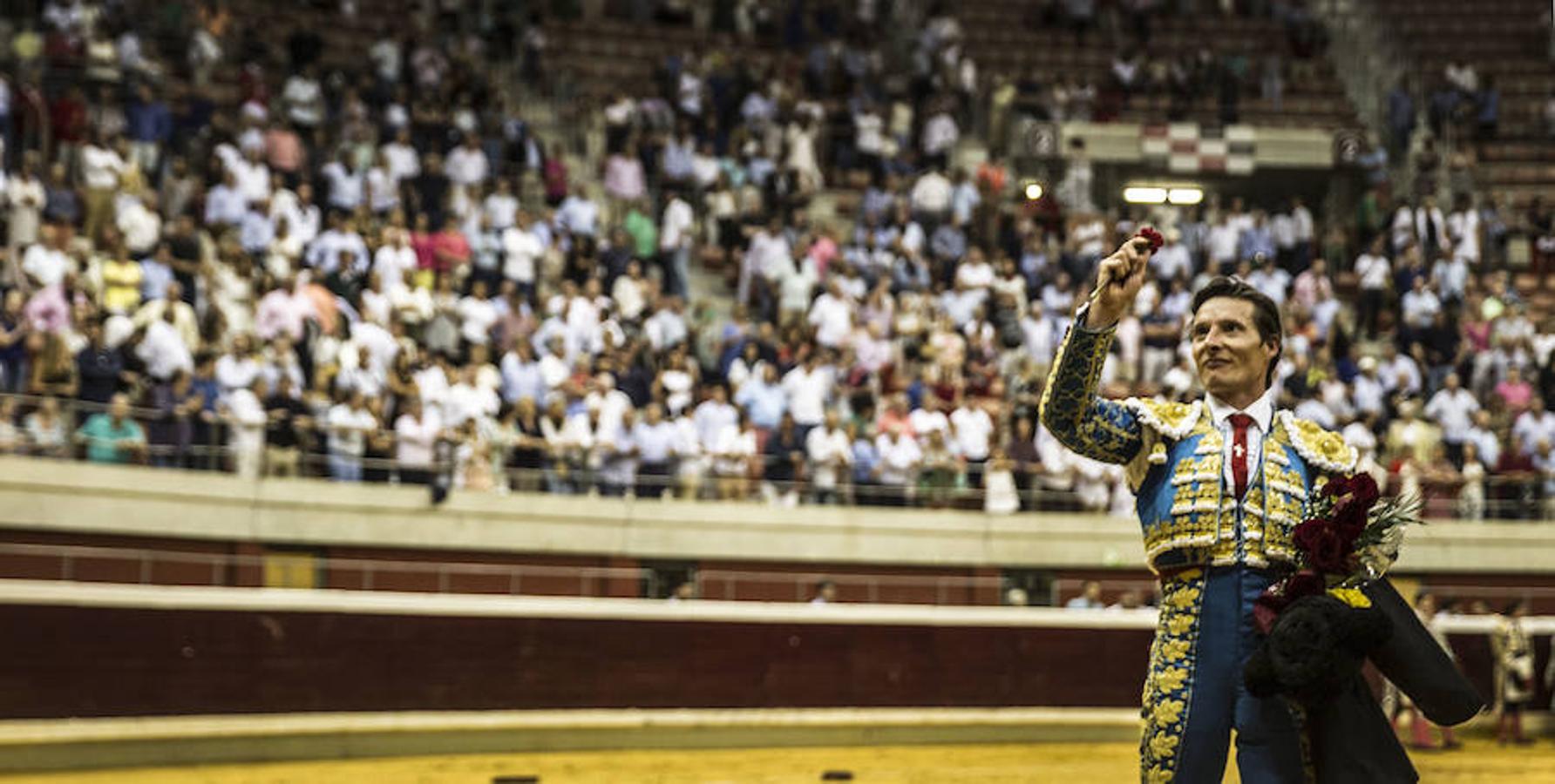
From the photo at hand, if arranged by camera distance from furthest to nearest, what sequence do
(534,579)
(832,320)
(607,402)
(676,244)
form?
(676,244), (832,320), (607,402), (534,579)

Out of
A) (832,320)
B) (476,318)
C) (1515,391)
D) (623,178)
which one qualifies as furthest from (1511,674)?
(623,178)

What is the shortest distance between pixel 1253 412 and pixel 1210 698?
65 cm

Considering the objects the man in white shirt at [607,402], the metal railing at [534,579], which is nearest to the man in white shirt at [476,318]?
the man in white shirt at [607,402]

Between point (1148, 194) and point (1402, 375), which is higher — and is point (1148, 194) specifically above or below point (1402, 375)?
above

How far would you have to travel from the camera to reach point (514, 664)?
43.5 ft

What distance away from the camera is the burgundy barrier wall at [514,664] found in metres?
11.6

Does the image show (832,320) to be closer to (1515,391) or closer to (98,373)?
(1515,391)

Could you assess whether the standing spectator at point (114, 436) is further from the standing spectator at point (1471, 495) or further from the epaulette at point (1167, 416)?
the standing spectator at point (1471, 495)

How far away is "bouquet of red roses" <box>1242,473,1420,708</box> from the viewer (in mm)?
4023

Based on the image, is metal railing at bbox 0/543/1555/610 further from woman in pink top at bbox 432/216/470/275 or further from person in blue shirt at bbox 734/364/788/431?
woman in pink top at bbox 432/216/470/275

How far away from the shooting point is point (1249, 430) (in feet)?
14.9

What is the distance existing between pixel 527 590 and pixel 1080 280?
658 cm

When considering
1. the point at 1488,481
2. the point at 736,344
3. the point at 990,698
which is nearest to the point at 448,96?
the point at 736,344

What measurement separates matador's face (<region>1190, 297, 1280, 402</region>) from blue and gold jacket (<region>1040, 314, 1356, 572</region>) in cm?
13
